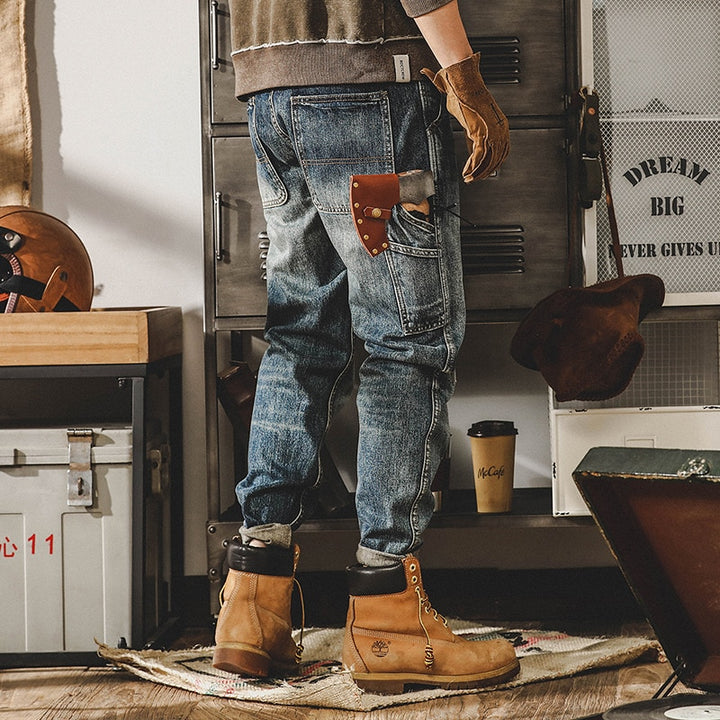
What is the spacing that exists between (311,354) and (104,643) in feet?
2.14

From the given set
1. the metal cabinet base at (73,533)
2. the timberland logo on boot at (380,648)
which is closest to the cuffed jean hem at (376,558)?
the timberland logo on boot at (380,648)

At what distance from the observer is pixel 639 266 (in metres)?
1.93

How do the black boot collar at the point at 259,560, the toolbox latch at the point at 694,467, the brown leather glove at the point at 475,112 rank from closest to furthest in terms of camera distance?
the toolbox latch at the point at 694,467, the brown leather glove at the point at 475,112, the black boot collar at the point at 259,560

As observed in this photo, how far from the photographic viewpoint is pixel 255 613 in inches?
59.3

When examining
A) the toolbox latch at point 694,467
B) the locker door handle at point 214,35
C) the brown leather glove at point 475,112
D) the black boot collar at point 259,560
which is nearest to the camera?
the toolbox latch at point 694,467

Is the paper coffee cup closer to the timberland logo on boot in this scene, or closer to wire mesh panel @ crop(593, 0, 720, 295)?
wire mesh panel @ crop(593, 0, 720, 295)

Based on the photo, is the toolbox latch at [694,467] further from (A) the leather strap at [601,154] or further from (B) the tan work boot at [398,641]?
(A) the leather strap at [601,154]

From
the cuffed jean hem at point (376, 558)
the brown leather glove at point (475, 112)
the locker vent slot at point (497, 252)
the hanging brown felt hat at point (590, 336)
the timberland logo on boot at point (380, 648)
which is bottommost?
the timberland logo on boot at point (380, 648)

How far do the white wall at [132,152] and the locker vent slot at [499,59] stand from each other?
0.71m

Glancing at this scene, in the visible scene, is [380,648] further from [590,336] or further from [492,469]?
[590,336]

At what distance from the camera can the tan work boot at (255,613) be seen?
4.91ft

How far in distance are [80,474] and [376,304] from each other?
66 centimetres

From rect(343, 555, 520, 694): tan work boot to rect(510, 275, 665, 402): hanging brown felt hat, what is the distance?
0.50 meters

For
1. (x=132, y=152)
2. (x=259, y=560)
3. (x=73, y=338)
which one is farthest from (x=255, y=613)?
(x=132, y=152)
